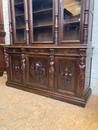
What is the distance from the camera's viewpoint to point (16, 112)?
67.5 inches

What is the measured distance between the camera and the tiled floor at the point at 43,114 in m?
1.45

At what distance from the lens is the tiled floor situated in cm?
145

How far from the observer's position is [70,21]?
6.34 feet

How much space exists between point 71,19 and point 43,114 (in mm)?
1408

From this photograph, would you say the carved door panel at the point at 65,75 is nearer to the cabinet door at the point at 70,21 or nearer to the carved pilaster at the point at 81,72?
the carved pilaster at the point at 81,72

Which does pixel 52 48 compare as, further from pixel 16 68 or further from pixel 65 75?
pixel 16 68

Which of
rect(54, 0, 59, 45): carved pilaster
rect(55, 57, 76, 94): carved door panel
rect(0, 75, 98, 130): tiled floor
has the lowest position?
rect(0, 75, 98, 130): tiled floor

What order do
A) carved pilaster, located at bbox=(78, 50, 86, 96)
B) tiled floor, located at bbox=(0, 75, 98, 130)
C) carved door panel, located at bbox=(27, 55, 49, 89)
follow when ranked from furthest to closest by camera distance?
carved door panel, located at bbox=(27, 55, 49, 89) < carved pilaster, located at bbox=(78, 50, 86, 96) < tiled floor, located at bbox=(0, 75, 98, 130)

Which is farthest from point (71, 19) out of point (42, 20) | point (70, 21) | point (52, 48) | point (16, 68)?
point (16, 68)

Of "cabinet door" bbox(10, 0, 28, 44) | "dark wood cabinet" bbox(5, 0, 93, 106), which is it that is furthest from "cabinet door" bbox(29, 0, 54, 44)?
"cabinet door" bbox(10, 0, 28, 44)

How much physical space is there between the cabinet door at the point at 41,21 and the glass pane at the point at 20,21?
9.8 inches

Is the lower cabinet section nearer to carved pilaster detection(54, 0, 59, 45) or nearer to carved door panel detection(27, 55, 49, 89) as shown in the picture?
carved door panel detection(27, 55, 49, 89)

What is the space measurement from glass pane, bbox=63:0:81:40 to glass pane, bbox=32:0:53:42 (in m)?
0.28

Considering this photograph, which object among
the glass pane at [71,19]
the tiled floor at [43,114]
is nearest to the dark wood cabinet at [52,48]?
the glass pane at [71,19]
